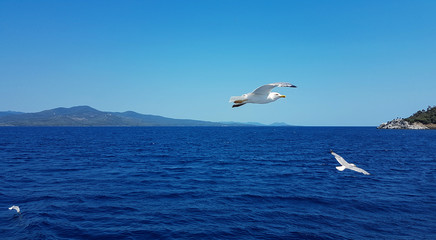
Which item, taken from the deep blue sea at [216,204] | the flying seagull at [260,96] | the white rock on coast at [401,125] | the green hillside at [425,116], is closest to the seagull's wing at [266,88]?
the flying seagull at [260,96]

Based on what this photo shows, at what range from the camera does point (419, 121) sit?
168m

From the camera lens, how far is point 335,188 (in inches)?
929

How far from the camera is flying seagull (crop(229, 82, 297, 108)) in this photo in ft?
28.5

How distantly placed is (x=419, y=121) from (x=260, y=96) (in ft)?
648

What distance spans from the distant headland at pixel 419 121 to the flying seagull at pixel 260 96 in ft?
638

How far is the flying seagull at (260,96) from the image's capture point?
342 inches

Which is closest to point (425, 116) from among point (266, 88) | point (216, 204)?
point (216, 204)

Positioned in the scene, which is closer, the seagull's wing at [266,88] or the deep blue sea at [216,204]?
the seagull's wing at [266,88]

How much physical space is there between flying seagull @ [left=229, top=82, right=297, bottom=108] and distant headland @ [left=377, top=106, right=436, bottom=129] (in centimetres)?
19443

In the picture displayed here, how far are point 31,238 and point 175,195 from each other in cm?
952

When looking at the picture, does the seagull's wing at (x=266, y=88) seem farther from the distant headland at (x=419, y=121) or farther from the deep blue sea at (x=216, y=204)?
the distant headland at (x=419, y=121)

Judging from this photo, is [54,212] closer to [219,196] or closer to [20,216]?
[20,216]

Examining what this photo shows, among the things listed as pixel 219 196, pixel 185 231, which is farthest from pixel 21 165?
pixel 185 231

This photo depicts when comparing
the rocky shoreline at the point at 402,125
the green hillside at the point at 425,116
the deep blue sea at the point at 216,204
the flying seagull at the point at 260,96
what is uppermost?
the green hillside at the point at 425,116
